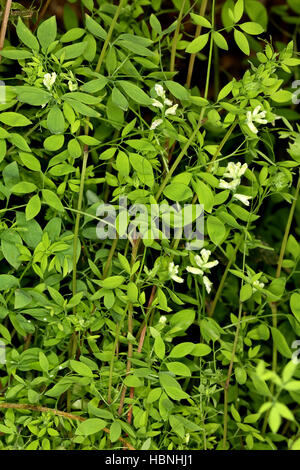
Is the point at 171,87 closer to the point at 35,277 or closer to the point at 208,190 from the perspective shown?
the point at 208,190

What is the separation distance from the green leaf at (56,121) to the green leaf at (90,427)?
0.46 meters

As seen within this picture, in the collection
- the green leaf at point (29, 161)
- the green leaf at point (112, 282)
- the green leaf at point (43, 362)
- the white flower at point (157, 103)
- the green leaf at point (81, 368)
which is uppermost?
the white flower at point (157, 103)

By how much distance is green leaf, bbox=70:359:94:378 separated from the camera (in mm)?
917

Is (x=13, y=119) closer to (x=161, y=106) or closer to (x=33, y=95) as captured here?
(x=33, y=95)

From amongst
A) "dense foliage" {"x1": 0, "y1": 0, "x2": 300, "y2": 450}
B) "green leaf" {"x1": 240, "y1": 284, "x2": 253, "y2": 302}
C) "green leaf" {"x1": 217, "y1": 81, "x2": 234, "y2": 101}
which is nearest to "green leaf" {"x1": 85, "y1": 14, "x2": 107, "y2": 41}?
"dense foliage" {"x1": 0, "y1": 0, "x2": 300, "y2": 450}

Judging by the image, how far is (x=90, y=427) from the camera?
895 mm

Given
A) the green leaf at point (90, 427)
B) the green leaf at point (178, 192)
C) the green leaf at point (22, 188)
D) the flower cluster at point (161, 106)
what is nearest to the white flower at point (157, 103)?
the flower cluster at point (161, 106)

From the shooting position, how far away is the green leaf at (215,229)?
931 mm

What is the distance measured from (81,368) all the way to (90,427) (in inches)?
3.6

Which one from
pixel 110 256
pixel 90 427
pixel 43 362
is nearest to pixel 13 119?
pixel 110 256

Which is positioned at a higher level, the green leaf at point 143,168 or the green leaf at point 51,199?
the green leaf at point 143,168

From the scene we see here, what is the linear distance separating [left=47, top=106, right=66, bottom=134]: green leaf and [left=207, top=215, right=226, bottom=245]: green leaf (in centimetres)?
28

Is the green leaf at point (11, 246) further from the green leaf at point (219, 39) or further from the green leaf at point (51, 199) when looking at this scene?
the green leaf at point (219, 39)
